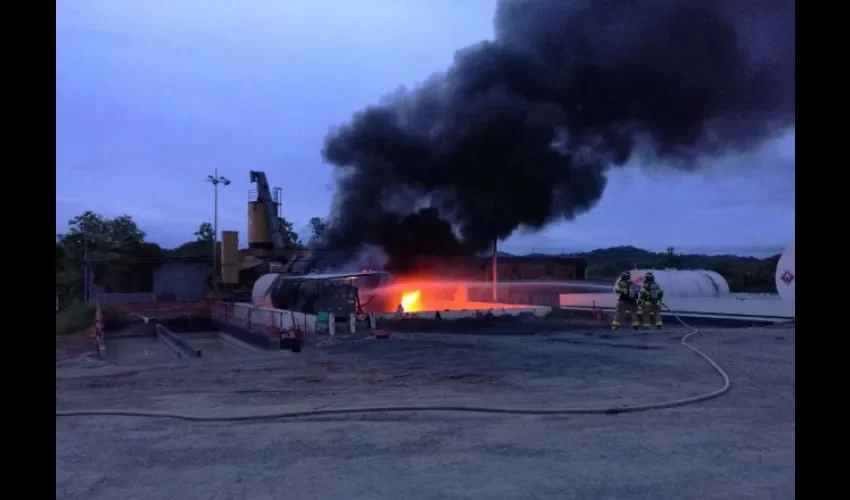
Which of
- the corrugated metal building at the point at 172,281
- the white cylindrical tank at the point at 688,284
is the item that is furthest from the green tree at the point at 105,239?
the white cylindrical tank at the point at 688,284

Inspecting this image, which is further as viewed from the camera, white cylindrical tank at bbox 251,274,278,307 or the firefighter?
white cylindrical tank at bbox 251,274,278,307

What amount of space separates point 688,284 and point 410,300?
1137 centimetres

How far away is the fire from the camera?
26.5 m

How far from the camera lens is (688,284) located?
27.7 meters

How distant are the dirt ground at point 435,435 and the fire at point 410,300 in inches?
565

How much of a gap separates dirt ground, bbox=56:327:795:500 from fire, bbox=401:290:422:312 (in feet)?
47.1

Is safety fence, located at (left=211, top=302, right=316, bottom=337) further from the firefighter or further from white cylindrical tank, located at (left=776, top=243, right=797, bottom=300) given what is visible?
white cylindrical tank, located at (left=776, top=243, right=797, bottom=300)

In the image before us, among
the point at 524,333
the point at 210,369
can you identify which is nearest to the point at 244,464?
the point at 210,369

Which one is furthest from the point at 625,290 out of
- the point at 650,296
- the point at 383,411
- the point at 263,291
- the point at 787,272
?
the point at 263,291

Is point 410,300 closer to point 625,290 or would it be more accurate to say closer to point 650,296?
point 625,290

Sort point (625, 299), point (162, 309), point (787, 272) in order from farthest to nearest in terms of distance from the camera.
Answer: point (162, 309) → point (625, 299) → point (787, 272)

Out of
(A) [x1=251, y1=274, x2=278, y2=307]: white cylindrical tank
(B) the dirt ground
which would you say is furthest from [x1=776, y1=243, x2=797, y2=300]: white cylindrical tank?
(A) [x1=251, y1=274, x2=278, y2=307]: white cylindrical tank

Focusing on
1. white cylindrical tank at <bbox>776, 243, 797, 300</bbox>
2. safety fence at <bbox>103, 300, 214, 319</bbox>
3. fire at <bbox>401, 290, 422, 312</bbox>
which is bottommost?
safety fence at <bbox>103, 300, 214, 319</bbox>
